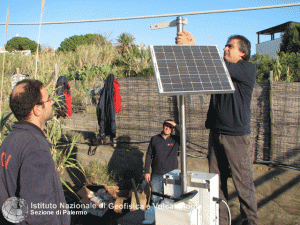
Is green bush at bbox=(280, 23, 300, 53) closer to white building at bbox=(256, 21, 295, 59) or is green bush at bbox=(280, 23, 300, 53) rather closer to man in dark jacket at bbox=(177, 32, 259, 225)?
white building at bbox=(256, 21, 295, 59)

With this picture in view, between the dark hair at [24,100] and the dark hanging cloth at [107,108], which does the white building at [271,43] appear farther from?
the dark hair at [24,100]

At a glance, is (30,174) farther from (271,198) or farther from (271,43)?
(271,43)

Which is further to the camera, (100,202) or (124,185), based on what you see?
(124,185)

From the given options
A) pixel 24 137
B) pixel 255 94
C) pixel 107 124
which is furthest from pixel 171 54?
pixel 107 124

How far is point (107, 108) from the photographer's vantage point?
6.34 metres

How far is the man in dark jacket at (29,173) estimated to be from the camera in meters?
1.63

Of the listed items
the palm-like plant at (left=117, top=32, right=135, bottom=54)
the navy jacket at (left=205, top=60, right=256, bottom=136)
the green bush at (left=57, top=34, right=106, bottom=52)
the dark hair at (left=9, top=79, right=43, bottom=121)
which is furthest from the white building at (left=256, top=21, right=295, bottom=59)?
the dark hair at (left=9, top=79, right=43, bottom=121)

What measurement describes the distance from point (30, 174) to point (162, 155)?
2745 millimetres

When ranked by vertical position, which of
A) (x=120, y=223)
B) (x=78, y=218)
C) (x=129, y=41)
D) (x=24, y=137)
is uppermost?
(x=129, y=41)

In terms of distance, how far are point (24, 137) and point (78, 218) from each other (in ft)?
8.53

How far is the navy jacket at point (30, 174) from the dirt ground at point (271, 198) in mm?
1868

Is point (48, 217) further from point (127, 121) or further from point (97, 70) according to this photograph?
point (97, 70)

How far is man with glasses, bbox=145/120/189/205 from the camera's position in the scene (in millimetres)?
4129

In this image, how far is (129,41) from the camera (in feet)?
55.5
